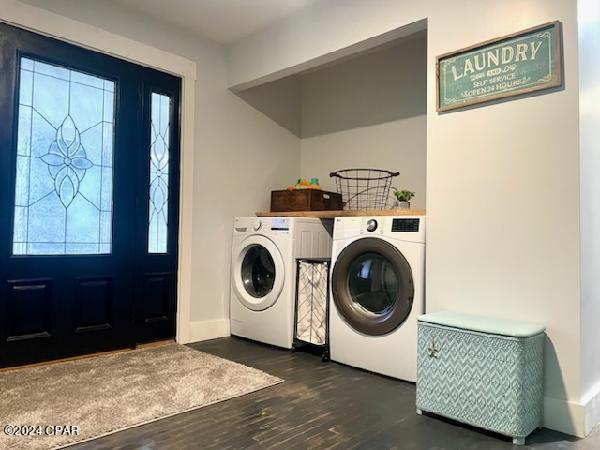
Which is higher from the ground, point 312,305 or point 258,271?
point 258,271

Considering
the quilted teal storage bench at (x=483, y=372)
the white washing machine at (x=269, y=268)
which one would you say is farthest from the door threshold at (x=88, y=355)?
the quilted teal storage bench at (x=483, y=372)

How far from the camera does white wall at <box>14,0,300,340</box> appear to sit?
3.35 m

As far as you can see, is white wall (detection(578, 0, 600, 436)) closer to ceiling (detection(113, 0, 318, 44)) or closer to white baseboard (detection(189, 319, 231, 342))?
ceiling (detection(113, 0, 318, 44))

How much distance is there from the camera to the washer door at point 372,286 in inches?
Answer: 96.3

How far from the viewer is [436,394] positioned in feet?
6.41

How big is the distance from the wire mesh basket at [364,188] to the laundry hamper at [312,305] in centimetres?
88

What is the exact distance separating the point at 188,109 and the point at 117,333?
169 cm

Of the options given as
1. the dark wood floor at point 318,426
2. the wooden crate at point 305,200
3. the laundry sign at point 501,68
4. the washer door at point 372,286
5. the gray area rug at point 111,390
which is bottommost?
the dark wood floor at point 318,426

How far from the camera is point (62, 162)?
2721mm

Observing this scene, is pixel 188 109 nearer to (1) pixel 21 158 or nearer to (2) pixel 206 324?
(1) pixel 21 158

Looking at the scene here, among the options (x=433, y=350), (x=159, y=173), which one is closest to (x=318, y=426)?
(x=433, y=350)

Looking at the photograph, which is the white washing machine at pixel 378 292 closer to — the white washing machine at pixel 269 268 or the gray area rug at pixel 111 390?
the white washing machine at pixel 269 268

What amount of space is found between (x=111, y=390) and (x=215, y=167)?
184cm

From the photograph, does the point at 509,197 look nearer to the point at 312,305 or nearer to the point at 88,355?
the point at 312,305
